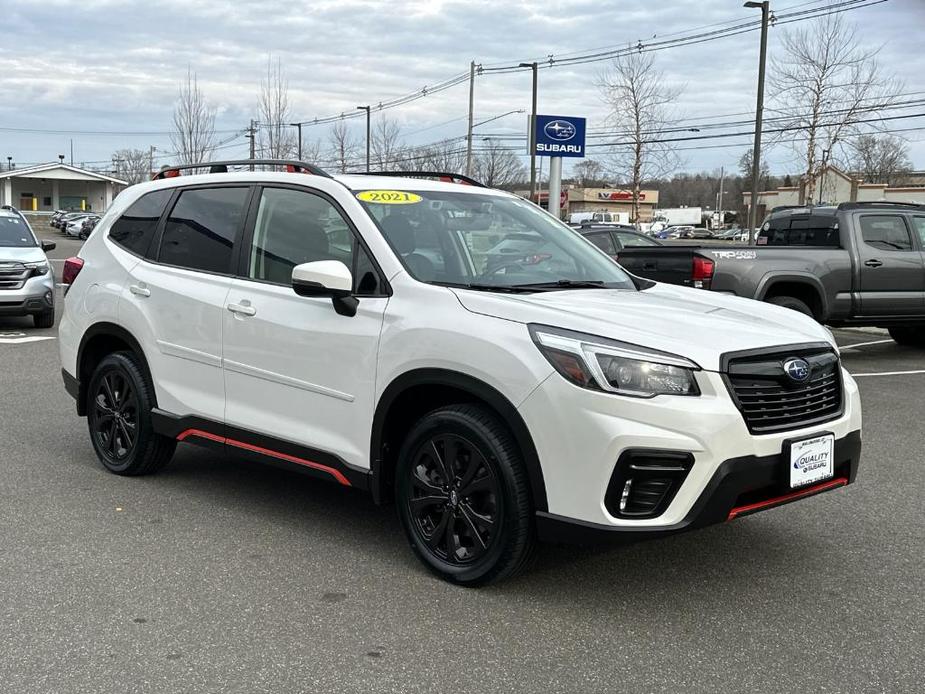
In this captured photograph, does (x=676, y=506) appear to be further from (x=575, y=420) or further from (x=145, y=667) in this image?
(x=145, y=667)

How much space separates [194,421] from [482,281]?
1.86 m

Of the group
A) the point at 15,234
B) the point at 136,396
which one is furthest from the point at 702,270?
the point at 15,234

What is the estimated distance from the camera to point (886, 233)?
38.3 ft

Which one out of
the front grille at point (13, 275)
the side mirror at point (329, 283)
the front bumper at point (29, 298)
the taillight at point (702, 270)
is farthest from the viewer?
the front grille at point (13, 275)

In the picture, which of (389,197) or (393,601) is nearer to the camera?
(393,601)

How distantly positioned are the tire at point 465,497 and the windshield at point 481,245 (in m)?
0.74

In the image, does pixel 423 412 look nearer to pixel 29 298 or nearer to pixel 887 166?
pixel 29 298

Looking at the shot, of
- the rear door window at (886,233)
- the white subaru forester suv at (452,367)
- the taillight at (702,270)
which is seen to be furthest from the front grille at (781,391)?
the rear door window at (886,233)

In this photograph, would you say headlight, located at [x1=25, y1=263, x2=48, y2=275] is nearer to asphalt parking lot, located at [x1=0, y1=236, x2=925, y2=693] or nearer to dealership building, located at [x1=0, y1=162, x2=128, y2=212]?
asphalt parking lot, located at [x1=0, y1=236, x2=925, y2=693]

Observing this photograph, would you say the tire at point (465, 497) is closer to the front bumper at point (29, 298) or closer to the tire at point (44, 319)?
the front bumper at point (29, 298)

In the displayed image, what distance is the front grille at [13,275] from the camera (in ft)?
44.3

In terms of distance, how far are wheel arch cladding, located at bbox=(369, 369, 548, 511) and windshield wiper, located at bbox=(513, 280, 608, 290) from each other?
27.1 inches

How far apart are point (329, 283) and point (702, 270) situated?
7.02 metres

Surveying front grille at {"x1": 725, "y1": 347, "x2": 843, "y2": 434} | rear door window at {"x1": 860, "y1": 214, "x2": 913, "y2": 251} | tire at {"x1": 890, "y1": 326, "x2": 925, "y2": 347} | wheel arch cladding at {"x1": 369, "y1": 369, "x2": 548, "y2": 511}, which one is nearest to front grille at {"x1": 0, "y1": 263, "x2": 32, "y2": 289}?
wheel arch cladding at {"x1": 369, "y1": 369, "x2": 548, "y2": 511}
